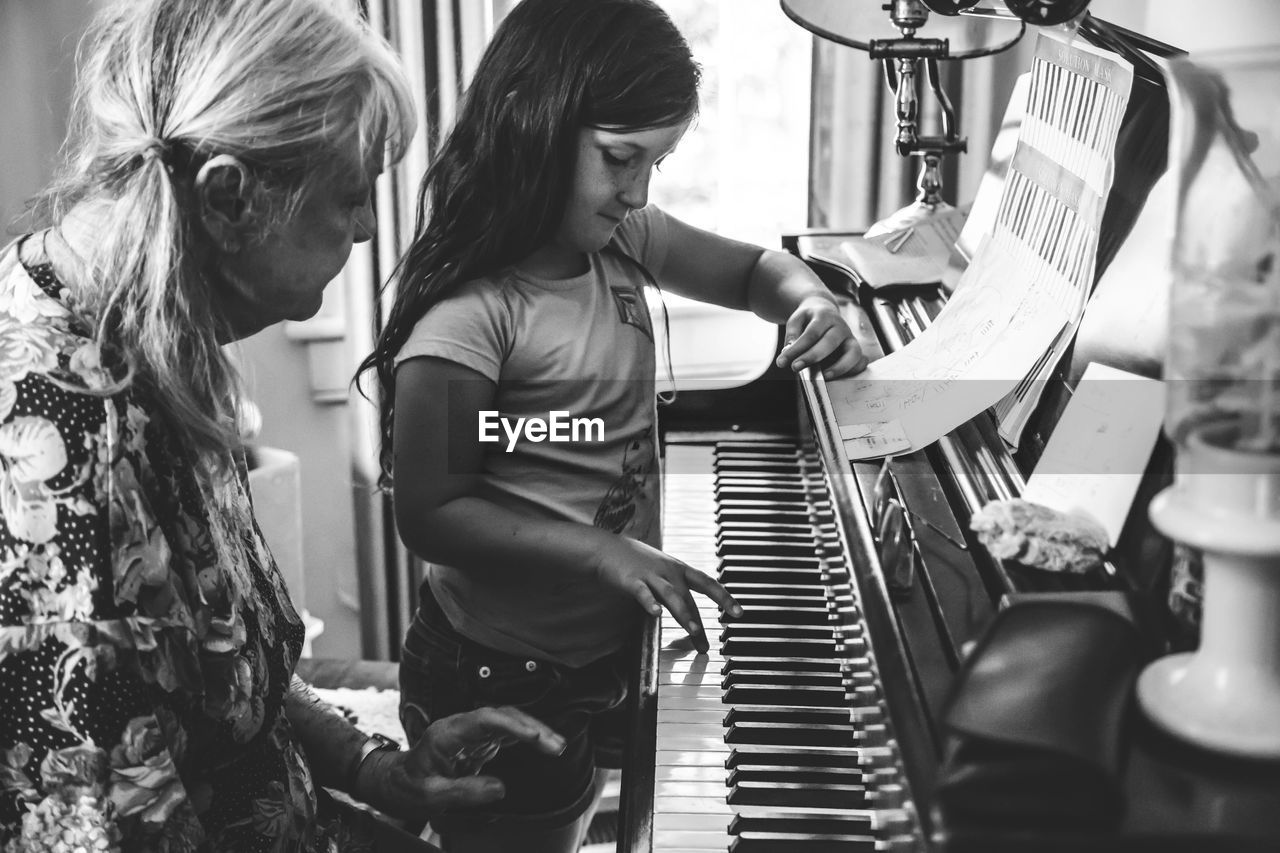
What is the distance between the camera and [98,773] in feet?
2.80

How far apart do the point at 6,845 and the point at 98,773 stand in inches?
4.0

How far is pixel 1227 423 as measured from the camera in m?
0.62

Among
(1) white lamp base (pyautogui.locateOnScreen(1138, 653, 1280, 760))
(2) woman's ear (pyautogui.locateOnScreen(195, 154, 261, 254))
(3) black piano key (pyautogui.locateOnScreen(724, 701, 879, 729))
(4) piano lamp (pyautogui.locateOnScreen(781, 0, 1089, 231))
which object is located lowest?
(3) black piano key (pyautogui.locateOnScreen(724, 701, 879, 729))

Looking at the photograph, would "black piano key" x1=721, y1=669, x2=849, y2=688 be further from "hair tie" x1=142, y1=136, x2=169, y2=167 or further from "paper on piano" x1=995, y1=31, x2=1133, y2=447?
"hair tie" x1=142, y1=136, x2=169, y2=167

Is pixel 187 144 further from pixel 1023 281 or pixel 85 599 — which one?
pixel 1023 281

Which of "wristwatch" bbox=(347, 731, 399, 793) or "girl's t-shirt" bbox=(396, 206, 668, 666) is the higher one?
"girl's t-shirt" bbox=(396, 206, 668, 666)

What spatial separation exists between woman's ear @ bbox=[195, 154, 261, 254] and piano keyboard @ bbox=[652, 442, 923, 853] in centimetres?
55

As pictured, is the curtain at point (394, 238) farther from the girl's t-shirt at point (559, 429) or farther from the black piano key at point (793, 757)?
the black piano key at point (793, 757)

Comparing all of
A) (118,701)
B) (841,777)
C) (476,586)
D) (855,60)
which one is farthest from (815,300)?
(855,60)

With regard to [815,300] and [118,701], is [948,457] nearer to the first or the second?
[815,300]

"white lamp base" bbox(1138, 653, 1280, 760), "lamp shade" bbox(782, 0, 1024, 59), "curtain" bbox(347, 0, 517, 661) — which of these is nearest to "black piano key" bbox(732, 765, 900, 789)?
"white lamp base" bbox(1138, 653, 1280, 760)

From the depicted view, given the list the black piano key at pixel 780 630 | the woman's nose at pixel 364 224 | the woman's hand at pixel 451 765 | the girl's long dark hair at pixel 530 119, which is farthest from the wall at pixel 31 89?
the black piano key at pixel 780 630

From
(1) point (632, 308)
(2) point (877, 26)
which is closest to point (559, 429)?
(1) point (632, 308)

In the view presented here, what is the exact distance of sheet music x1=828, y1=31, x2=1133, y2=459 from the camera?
1138 millimetres
